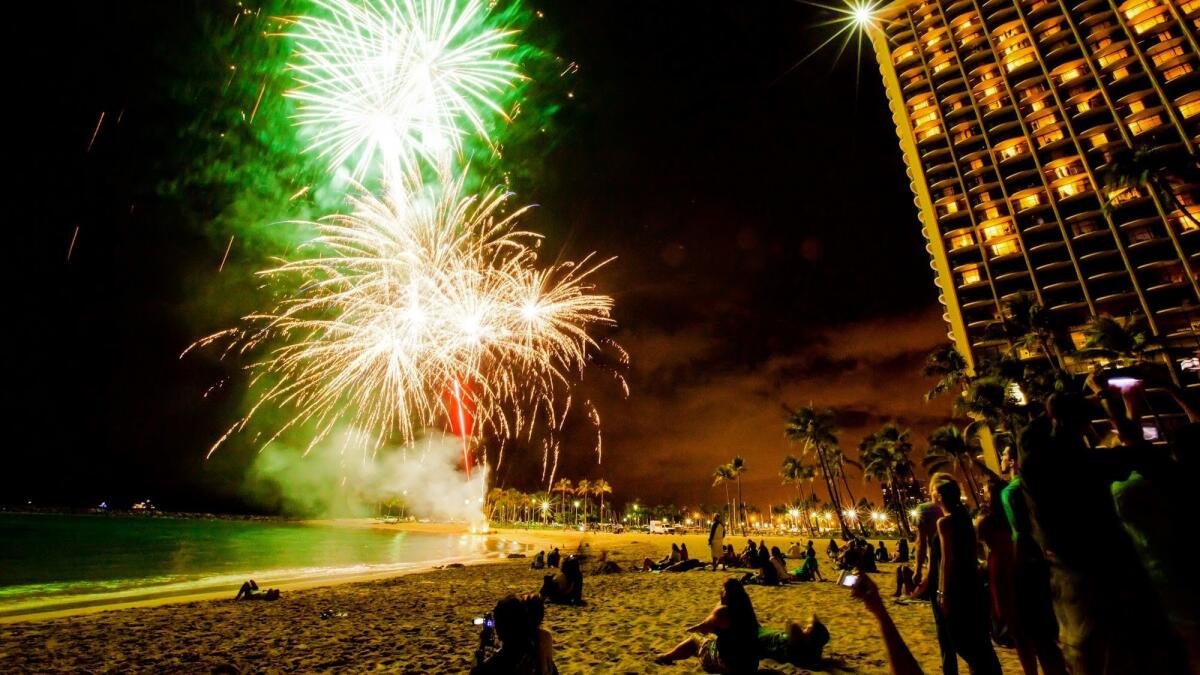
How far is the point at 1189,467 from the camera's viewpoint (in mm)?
2328

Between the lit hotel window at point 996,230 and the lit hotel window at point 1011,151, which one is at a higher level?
the lit hotel window at point 1011,151

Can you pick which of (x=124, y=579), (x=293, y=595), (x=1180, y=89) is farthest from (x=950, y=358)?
(x=124, y=579)

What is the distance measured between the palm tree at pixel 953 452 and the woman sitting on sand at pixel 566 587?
4467cm

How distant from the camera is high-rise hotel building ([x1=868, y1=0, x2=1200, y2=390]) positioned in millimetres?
48125

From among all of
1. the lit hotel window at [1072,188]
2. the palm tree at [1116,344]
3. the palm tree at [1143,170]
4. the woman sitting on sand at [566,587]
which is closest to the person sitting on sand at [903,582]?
the woman sitting on sand at [566,587]

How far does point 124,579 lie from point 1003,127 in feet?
293

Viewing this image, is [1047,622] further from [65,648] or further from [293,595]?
[293,595]

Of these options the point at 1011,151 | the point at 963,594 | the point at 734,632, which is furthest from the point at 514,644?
the point at 1011,151

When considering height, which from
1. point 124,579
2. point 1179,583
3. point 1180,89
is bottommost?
point 124,579

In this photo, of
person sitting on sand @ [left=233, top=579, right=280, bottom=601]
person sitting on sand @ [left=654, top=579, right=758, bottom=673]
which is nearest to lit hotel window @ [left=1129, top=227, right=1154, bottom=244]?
person sitting on sand @ [left=654, top=579, right=758, bottom=673]

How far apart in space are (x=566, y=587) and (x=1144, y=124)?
7646 centimetres

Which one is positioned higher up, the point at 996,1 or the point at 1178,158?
the point at 996,1

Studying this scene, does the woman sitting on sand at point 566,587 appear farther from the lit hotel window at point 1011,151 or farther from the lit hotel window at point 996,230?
the lit hotel window at point 1011,151

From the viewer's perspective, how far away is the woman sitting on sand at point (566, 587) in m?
11.8
